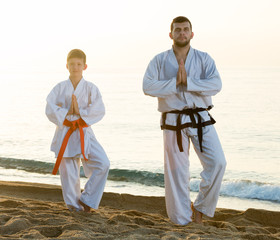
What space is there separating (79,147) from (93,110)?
389 millimetres

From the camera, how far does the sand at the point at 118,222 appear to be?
12.5 feet

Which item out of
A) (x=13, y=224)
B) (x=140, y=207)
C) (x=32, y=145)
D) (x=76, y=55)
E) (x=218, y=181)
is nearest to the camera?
(x=13, y=224)

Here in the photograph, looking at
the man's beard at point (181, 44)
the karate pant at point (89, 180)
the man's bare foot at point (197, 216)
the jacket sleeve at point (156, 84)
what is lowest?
the man's bare foot at point (197, 216)

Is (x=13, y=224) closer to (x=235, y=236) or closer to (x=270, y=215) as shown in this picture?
(x=235, y=236)

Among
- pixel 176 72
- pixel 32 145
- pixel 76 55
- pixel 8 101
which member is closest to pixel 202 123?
pixel 176 72

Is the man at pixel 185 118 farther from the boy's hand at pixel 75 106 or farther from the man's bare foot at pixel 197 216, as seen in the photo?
the boy's hand at pixel 75 106

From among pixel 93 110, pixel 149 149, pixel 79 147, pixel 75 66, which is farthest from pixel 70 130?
pixel 149 149

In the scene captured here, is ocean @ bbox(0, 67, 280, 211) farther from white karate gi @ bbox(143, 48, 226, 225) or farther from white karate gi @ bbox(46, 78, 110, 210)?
white karate gi @ bbox(46, 78, 110, 210)

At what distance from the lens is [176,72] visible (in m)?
4.62

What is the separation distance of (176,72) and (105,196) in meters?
1.97

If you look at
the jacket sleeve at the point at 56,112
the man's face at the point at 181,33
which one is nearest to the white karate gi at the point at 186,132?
the man's face at the point at 181,33

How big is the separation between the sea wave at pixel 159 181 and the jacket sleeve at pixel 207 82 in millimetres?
3300

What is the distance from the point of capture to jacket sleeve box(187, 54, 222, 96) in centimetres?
442

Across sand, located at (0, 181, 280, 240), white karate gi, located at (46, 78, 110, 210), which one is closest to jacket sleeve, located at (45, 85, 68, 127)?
A: white karate gi, located at (46, 78, 110, 210)
